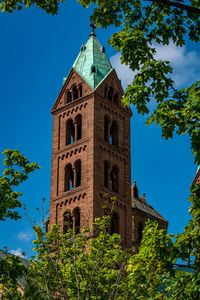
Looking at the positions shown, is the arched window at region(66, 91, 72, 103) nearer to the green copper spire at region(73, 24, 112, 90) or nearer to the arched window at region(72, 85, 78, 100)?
the arched window at region(72, 85, 78, 100)

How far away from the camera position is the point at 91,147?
165 ft

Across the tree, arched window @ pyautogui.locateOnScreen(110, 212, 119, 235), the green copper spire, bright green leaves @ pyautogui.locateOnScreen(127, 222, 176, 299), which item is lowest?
bright green leaves @ pyautogui.locateOnScreen(127, 222, 176, 299)

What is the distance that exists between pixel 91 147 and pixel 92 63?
11.0 meters

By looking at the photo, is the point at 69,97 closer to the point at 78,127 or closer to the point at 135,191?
the point at 78,127

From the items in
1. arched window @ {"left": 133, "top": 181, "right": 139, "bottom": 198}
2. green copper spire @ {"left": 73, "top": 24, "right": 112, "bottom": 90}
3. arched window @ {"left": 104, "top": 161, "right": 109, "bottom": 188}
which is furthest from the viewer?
arched window @ {"left": 133, "top": 181, "right": 139, "bottom": 198}

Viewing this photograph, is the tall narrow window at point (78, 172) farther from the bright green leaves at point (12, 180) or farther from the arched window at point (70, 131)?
the bright green leaves at point (12, 180)

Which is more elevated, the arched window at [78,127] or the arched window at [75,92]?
the arched window at [75,92]

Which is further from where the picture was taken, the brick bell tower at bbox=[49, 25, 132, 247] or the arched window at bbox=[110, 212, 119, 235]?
the arched window at bbox=[110, 212, 119, 235]

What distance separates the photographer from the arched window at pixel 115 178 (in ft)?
171

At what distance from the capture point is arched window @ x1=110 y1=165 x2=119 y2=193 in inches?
2047

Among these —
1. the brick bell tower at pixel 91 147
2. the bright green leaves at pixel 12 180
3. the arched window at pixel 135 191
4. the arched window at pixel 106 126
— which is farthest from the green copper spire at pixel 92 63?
the bright green leaves at pixel 12 180

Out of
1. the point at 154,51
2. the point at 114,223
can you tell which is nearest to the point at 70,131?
the point at 114,223

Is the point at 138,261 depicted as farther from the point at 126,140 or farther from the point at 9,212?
the point at 126,140

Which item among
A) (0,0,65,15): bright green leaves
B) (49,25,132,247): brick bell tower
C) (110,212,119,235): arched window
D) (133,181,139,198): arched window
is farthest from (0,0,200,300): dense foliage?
(133,181,139,198): arched window
